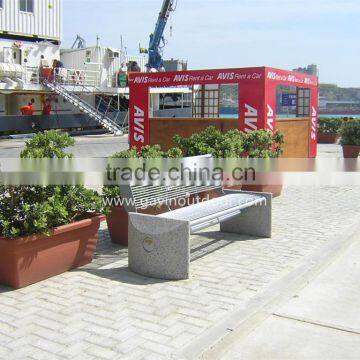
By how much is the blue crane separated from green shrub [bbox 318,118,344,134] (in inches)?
831

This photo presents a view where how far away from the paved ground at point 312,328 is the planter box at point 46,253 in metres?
2.20

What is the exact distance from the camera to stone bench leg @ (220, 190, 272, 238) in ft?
24.0

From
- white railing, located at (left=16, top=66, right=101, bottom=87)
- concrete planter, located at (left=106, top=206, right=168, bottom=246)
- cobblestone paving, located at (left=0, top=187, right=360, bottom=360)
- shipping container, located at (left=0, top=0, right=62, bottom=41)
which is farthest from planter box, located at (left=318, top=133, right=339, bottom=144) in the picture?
concrete planter, located at (left=106, top=206, right=168, bottom=246)

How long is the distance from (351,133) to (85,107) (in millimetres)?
16155

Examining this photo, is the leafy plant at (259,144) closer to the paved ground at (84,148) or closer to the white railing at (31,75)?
the paved ground at (84,148)

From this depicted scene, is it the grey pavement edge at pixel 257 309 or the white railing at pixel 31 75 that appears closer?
the grey pavement edge at pixel 257 309

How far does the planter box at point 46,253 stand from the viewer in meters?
5.05

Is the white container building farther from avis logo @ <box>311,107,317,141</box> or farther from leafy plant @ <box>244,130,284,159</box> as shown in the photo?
leafy plant @ <box>244,130,284,159</box>

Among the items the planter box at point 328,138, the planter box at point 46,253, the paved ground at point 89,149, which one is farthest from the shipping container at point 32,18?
the planter box at point 46,253

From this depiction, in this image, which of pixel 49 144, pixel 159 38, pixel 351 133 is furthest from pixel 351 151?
pixel 159 38

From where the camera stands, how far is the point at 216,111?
18094 millimetres

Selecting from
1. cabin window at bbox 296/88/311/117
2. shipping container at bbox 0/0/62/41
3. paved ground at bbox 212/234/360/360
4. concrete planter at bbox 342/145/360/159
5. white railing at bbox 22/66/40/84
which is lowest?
paved ground at bbox 212/234/360/360

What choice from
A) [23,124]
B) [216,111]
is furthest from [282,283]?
[23,124]

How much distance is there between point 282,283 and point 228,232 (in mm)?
2312
